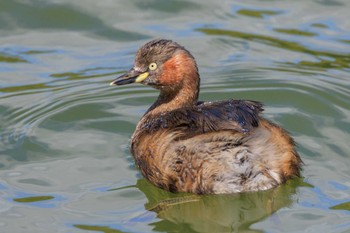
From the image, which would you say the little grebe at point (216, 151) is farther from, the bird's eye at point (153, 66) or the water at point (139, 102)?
the bird's eye at point (153, 66)

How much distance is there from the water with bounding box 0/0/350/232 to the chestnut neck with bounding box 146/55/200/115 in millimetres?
527

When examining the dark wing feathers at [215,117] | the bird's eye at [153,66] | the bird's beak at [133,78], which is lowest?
the dark wing feathers at [215,117]

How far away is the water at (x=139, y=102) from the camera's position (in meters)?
6.08

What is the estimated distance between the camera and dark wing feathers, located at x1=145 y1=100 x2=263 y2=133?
19.8 ft

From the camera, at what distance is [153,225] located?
5891 mm

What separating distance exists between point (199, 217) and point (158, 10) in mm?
4361

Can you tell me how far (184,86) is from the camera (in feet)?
22.7

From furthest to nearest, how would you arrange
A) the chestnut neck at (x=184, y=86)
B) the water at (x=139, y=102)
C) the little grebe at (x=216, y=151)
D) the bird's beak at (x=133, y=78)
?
the bird's beak at (x=133, y=78) < the chestnut neck at (x=184, y=86) < the water at (x=139, y=102) < the little grebe at (x=216, y=151)

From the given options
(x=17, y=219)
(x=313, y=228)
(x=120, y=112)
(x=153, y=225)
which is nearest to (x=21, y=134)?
(x=120, y=112)

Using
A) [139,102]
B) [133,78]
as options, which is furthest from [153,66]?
[139,102]

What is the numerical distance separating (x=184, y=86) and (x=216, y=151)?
1.07 metres

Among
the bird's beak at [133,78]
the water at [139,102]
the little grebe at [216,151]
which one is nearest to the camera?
the little grebe at [216,151]

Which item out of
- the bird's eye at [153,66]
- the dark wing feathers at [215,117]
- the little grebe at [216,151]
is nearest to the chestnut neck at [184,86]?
the bird's eye at [153,66]

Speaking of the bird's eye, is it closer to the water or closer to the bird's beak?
the bird's beak
